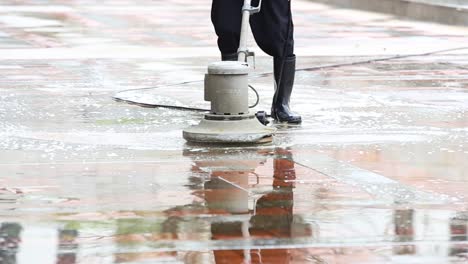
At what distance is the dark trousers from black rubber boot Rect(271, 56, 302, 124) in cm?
10

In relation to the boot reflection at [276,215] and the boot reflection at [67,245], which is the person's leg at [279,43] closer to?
the boot reflection at [276,215]

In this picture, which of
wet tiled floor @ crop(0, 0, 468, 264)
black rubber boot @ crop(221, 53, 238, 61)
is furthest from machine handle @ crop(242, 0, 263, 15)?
wet tiled floor @ crop(0, 0, 468, 264)

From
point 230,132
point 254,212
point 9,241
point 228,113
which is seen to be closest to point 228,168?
point 230,132

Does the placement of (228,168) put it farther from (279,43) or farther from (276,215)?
(279,43)

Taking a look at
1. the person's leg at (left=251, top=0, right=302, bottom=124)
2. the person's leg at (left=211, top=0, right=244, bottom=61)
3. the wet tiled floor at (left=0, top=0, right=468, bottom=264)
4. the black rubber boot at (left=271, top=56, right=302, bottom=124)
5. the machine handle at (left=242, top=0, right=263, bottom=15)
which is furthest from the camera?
the black rubber boot at (left=271, top=56, right=302, bottom=124)

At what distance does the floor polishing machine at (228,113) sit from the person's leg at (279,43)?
627 millimetres

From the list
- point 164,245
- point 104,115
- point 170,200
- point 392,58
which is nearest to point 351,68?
point 392,58

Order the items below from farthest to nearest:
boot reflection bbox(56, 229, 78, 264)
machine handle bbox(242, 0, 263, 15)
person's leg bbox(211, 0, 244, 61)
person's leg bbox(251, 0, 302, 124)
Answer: person's leg bbox(251, 0, 302, 124) < person's leg bbox(211, 0, 244, 61) < machine handle bbox(242, 0, 263, 15) < boot reflection bbox(56, 229, 78, 264)

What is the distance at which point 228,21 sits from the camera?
28.9 feet

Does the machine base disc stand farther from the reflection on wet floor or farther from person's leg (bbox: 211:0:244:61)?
the reflection on wet floor

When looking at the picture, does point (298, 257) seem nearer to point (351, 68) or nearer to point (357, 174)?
point (357, 174)

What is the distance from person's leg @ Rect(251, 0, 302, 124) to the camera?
897 centimetres

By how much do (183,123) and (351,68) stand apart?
4568 millimetres

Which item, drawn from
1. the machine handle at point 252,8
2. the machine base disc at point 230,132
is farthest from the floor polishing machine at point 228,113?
the machine handle at point 252,8
